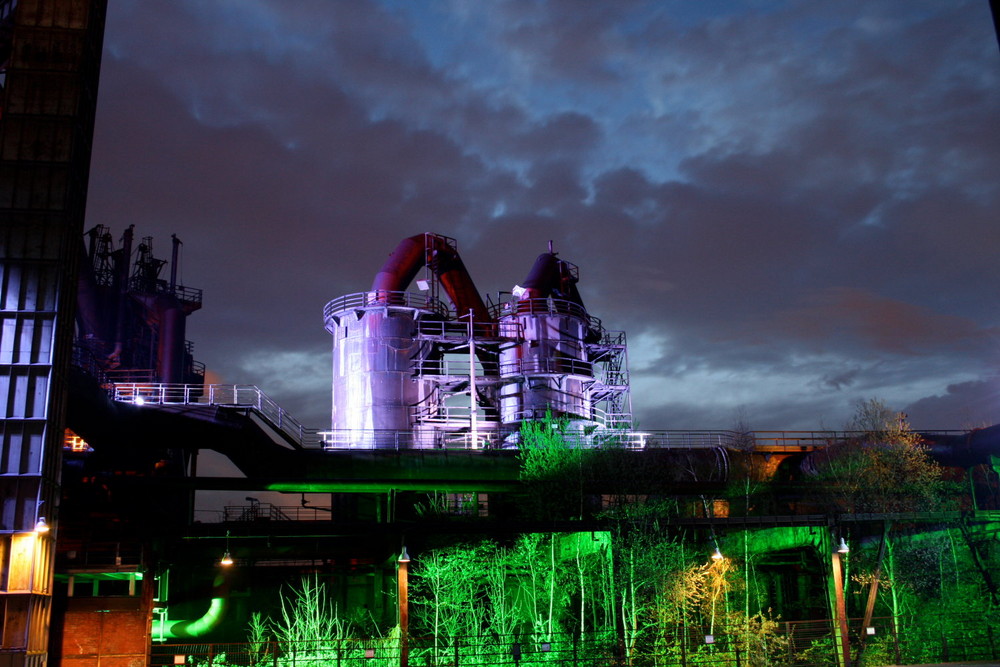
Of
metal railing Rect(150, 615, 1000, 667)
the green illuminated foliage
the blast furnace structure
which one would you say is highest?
the blast furnace structure

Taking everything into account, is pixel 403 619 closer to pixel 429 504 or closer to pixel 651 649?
pixel 651 649

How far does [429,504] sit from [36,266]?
2005cm

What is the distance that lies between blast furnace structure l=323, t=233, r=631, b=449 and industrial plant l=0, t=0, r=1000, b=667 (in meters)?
0.15

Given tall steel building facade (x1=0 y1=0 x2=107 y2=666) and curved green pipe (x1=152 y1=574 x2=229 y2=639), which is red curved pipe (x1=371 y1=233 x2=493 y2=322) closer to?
curved green pipe (x1=152 y1=574 x2=229 y2=639)

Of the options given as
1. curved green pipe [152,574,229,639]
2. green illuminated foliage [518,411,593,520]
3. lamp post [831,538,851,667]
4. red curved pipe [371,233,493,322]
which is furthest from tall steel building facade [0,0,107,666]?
lamp post [831,538,851,667]

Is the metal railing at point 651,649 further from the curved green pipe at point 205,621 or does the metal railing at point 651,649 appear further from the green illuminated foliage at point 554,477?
the green illuminated foliage at point 554,477

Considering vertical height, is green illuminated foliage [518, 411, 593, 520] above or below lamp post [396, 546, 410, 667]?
above

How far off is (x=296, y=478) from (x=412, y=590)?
6646mm

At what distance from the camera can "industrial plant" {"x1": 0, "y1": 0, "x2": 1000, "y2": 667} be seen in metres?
28.1

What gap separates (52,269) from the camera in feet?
93.4

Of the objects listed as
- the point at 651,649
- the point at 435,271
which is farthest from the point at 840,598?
the point at 435,271

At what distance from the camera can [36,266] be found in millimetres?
28406

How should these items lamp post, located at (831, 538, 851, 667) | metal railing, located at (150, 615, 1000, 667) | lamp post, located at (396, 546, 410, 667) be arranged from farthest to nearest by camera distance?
lamp post, located at (831, 538, 851, 667)
metal railing, located at (150, 615, 1000, 667)
lamp post, located at (396, 546, 410, 667)

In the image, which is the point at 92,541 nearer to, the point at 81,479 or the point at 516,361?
the point at 81,479
